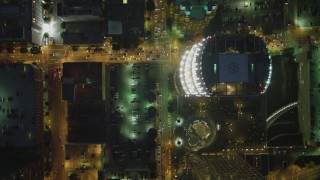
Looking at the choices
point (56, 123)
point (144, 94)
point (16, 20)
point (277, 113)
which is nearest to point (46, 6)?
point (16, 20)

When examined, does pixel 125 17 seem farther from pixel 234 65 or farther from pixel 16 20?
pixel 234 65

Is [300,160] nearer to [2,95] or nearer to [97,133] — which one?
[97,133]

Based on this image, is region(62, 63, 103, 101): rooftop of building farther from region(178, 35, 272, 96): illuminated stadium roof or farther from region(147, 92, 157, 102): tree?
region(178, 35, 272, 96): illuminated stadium roof

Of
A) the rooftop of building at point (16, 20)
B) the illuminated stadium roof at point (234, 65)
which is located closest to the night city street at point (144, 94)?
the rooftop of building at point (16, 20)

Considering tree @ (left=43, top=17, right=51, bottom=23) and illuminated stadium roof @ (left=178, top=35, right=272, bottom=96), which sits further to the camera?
tree @ (left=43, top=17, right=51, bottom=23)

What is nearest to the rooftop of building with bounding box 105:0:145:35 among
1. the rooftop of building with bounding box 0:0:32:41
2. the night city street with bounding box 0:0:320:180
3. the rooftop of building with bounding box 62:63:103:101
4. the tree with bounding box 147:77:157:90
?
the night city street with bounding box 0:0:320:180

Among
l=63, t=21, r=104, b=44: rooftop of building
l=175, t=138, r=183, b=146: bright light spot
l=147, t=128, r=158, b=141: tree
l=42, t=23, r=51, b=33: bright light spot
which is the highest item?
l=42, t=23, r=51, b=33: bright light spot
